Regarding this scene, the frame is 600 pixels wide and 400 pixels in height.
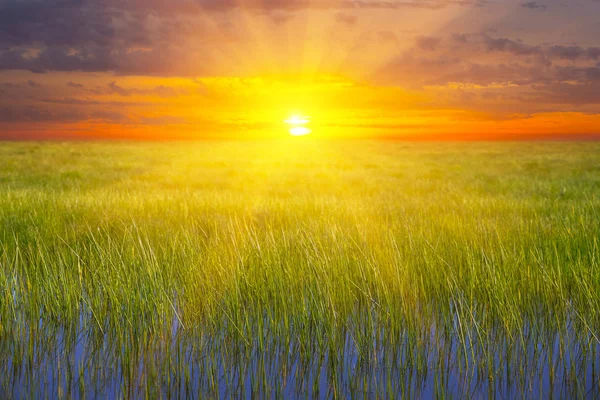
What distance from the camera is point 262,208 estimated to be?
980cm

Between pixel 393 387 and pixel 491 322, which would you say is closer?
pixel 393 387

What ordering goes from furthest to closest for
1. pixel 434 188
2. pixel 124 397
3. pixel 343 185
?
pixel 343 185
pixel 434 188
pixel 124 397

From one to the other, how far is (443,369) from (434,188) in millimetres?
12897

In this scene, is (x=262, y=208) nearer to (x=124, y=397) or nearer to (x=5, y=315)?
(x=5, y=315)

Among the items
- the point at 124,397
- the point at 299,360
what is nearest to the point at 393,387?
the point at 299,360

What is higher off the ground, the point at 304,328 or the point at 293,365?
the point at 304,328

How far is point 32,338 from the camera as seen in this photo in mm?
3830

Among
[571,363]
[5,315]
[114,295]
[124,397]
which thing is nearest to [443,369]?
[571,363]

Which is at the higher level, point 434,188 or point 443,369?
point 434,188

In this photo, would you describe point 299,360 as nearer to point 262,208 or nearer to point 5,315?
point 5,315

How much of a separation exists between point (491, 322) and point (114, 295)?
332 centimetres

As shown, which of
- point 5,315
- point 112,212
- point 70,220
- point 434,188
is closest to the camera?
point 5,315

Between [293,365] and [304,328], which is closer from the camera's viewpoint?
[293,365]

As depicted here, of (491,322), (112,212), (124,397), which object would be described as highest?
(112,212)
